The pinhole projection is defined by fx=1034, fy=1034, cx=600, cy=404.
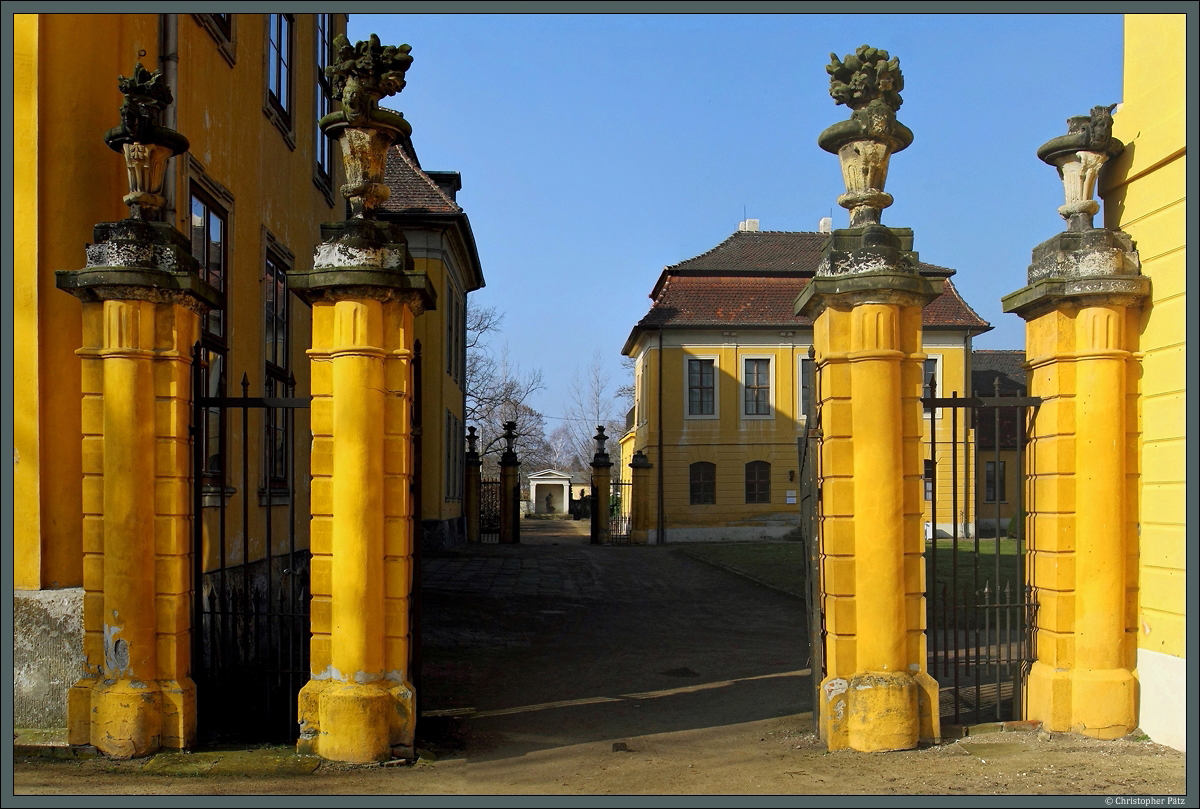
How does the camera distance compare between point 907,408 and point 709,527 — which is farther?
point 709,527

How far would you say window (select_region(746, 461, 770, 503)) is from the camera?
33156mm

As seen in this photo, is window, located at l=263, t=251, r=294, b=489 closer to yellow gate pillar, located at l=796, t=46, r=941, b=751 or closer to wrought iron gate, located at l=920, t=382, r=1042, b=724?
yellow gate pillar, located at l=796, t=46, r=941, b=751

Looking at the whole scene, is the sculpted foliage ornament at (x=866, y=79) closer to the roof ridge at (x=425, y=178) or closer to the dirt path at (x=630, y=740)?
the dirt path at (x=630, y=740)

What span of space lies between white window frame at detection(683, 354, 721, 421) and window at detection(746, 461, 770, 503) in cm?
202

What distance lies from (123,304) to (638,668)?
5820mm

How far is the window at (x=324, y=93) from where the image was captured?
13.9 meters

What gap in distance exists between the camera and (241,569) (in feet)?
32.2

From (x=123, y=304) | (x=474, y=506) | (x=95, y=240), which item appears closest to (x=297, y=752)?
(x=123, y=304)

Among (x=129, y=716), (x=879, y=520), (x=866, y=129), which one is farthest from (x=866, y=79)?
(x=129, y=716)

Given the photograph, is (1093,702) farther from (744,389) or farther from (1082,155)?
(744,389)

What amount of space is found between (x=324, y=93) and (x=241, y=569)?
7204 millimetres

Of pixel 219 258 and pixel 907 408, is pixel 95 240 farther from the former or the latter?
pixel 907 408

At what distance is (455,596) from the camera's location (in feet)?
48.3

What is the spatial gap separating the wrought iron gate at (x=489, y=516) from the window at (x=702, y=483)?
6192mm
